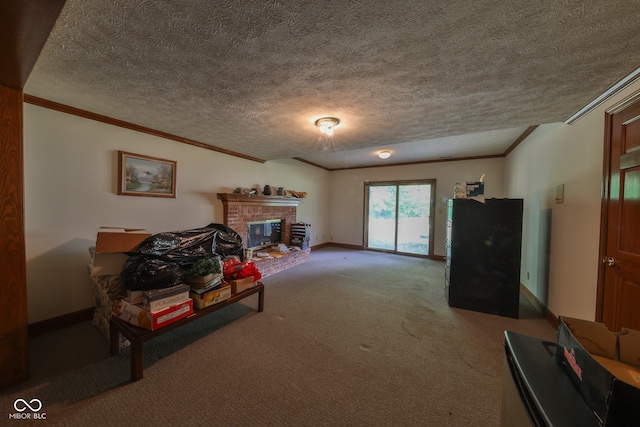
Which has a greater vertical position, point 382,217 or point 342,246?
point 382,217

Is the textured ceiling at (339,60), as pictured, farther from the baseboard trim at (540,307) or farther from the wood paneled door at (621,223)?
the baseboard trim at (540,307)

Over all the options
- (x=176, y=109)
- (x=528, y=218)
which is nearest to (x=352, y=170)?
(x=528, y=218)

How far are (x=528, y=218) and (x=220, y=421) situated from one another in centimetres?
431

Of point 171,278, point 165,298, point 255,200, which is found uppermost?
point 255,200

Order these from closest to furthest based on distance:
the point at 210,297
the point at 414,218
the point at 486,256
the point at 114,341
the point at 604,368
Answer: the point at 604,368 → the point at 114,341 → the point at 210,297 → the point at 486,256 → the point at 414,218

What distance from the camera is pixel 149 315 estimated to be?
1.71 meters

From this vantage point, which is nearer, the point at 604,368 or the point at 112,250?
the point at 604,368

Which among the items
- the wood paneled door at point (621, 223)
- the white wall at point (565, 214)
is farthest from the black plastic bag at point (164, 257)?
the white wall at point (565, 214)

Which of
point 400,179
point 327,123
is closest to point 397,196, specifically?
point 400,179

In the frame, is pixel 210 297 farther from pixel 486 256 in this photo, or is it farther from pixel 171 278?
pixel 486 256

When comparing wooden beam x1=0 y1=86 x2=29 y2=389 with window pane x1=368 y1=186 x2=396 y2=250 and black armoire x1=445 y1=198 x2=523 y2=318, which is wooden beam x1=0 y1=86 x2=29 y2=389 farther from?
window pane x1=368 y1=186 x2=396 y2=250

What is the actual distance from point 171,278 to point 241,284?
732 millimetres

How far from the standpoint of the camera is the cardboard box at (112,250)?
1882 millimetres

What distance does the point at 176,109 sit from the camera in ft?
7.26
